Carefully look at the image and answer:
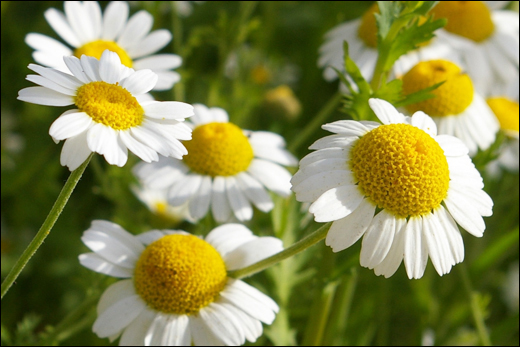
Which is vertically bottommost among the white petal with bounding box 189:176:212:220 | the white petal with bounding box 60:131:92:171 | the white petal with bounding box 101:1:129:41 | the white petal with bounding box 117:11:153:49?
the white petal with bounding box 189:176:212:220

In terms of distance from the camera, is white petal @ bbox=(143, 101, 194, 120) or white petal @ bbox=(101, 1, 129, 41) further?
white petal @ bbox=(101, 1, 129, 41)

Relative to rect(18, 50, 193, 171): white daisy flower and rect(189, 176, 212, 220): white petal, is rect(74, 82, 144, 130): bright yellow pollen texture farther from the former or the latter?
rect(189, 176, 212, 220): white petal

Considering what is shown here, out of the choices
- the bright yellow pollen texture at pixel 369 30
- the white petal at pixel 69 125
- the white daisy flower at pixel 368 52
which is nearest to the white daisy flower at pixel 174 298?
the white petal at pixel 69 125

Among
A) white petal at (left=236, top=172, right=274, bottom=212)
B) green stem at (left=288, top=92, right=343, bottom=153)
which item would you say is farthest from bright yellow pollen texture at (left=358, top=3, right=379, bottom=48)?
white petal at (left=236, top=172, right=274, bottom=212)

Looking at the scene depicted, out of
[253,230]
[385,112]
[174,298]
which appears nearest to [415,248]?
[385,112]

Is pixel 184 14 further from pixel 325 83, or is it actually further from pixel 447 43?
pixel 447 43

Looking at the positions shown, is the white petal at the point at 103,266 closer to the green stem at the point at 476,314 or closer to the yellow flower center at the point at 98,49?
the yellow flower center at the point at 98,49

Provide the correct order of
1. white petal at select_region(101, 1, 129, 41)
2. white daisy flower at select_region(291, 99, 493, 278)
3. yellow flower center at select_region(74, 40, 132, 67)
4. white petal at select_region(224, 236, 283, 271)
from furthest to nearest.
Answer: white petal at select_region(101, 1, 129, 41) → yellow flower center at select_region(74, 40, 132, 67) → white petal at select_region(224, 236, 283, 271) → white daisy flower at select_region(291, 99, 493, 278)

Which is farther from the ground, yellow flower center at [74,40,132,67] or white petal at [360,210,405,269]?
yellow flower center at [74,40,132,67]
